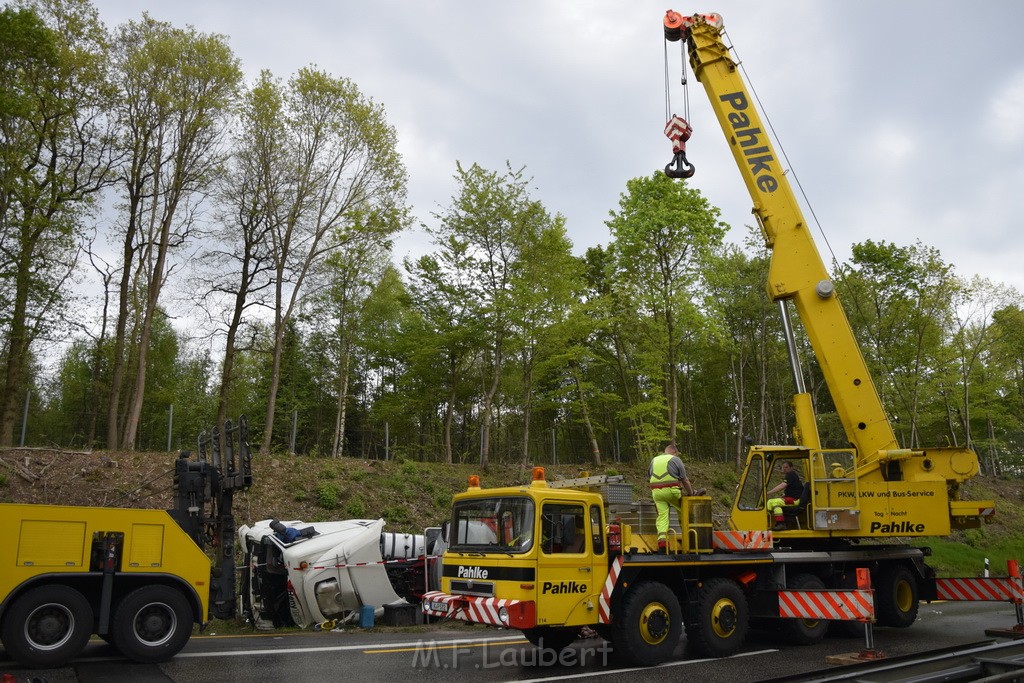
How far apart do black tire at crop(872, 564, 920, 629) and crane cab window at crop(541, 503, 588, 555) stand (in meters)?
6.25

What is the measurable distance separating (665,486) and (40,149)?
68.8ft

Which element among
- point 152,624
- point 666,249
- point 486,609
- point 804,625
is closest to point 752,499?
point 804,625

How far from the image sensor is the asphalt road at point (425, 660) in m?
8.09

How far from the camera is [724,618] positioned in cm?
971

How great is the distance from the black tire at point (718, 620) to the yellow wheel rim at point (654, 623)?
68 cm

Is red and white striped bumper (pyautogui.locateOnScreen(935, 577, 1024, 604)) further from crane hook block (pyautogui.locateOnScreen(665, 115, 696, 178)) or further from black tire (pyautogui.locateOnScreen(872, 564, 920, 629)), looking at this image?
crane hook block (pyautogui.locateOnScreen(665, 115, 696, 178))

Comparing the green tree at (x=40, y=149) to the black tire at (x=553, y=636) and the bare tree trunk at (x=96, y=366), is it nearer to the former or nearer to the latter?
the bare tree trunk at (x=96, y=366)

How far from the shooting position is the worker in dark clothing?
37.9 ft

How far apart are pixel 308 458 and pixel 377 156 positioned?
32.8ft

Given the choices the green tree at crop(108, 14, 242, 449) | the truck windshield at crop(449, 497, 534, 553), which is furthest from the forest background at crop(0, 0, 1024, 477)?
the truck windshield at crop(449, 497, 534, 553)

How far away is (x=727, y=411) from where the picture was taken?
162ft

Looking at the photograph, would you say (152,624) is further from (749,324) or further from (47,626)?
(749,324)

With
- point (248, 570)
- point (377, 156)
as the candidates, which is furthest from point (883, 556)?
point (377, 156)

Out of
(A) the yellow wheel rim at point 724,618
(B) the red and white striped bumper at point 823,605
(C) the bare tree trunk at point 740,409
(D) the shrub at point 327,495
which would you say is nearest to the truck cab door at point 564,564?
(A) the yellow wheel rim at point 724,618
